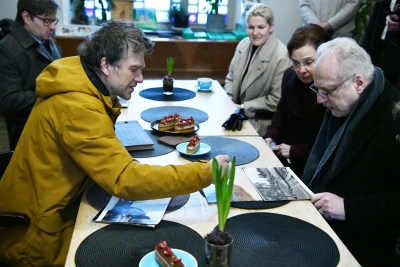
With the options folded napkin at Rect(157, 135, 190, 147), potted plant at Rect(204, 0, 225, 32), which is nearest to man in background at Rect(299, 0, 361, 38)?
potted plant at Rect(204, 0, 225, 32)

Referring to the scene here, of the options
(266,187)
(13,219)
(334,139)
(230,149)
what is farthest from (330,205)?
(13,219)

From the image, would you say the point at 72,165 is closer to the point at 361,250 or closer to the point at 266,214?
the point at 266,214

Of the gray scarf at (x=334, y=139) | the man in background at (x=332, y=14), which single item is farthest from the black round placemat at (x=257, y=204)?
the man in background at (x=332, y=14)

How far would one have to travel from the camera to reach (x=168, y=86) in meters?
3.15

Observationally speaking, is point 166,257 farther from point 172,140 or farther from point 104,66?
point 172,140

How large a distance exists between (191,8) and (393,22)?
8.27 feet

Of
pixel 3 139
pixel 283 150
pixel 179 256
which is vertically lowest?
pixel 3 139

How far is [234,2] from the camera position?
5.08m

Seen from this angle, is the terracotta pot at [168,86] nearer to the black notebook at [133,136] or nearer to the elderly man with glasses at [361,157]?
the black notebook at [133,136]

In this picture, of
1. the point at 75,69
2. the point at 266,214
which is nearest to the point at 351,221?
the point at 266,214

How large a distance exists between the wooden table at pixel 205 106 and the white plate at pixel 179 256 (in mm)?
1147

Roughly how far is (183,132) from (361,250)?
1.03 meters

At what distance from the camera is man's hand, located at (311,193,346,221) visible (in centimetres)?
171

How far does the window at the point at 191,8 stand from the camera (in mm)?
4965
